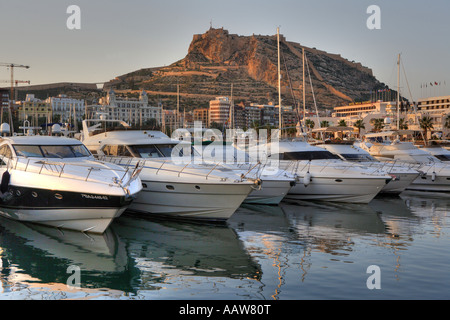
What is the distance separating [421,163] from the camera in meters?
24.6

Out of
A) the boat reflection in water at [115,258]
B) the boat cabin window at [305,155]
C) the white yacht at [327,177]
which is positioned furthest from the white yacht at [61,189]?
the boat cabin window at [305,155]

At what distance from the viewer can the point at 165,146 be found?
57.2ft

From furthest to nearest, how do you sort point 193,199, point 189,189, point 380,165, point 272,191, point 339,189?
point 380,165 < point 339,189 < point 272,191 < point 193,199 < point 189,189

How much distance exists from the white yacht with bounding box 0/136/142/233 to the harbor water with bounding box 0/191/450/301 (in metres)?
0.44

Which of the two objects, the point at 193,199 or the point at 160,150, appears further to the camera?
the point at 160,150

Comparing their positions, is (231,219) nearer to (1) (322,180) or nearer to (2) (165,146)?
(2) (165,146)

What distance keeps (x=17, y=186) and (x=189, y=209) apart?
4.82m

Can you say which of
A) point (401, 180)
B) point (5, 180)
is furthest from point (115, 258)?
point (401, 180)

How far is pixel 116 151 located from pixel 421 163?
15.4 m

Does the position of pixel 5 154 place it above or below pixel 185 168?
above

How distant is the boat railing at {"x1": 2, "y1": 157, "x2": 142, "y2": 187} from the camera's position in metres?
12.5

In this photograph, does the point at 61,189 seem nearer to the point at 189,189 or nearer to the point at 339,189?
the point at 189,189
